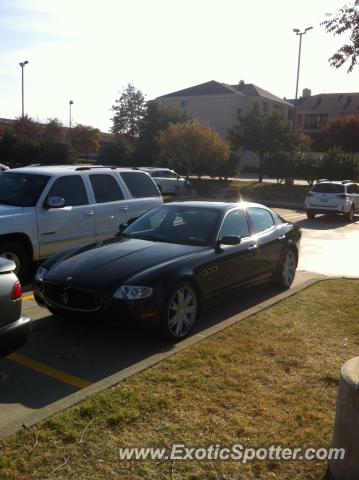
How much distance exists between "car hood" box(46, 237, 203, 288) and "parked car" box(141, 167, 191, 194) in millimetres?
19838

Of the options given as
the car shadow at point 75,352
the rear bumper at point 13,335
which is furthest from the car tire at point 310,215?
the rear bumper at point 13,335

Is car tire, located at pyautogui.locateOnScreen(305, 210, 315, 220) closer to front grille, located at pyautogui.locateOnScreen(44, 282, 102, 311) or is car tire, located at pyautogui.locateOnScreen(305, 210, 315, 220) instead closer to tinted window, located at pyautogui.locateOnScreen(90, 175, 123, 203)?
tinted window, located at pyautogui.locateOnScreen(90, 175, 123, 203)

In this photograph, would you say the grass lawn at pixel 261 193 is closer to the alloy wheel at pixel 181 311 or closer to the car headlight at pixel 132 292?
the alloy wheel at pixel 181 311

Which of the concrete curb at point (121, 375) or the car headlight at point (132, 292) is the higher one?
the car headlight at point (132, 292)

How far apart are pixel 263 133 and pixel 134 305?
99.6ft

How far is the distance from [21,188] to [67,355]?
3.72 m

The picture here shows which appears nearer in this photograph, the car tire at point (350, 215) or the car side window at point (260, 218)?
the car side window at point (260, 218)

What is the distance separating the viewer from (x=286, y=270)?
7.73 metres

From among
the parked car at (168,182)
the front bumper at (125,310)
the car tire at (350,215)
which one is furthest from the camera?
the parked car at (168,182)

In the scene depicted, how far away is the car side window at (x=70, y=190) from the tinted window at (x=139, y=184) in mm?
1021

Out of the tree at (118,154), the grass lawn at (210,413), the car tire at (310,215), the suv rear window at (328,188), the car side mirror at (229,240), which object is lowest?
the grass lawn at (210,413)

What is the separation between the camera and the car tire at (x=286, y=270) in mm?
7551

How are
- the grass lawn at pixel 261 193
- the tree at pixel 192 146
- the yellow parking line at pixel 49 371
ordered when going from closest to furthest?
1. the yellow parking line at pixel 49 371
2. the grass lawn at pixel 261 193
3. the tree at pixel 192 146

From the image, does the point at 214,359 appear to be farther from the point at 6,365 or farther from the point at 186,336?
the point at 6,365
